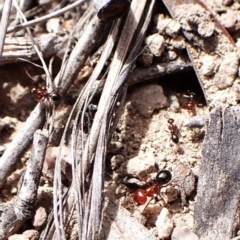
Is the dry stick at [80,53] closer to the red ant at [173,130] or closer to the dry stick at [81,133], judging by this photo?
the dry stick at [81,133]

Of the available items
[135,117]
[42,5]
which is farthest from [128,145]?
[42,5]

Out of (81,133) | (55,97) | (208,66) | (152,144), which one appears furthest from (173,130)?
(55,97)

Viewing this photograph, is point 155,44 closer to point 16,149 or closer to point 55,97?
point 55,97

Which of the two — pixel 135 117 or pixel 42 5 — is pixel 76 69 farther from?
pixel 42 5

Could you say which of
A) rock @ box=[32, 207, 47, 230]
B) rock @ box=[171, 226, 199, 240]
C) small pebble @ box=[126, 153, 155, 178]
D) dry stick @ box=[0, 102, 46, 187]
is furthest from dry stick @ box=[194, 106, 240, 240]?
dry stick @ box=[0, 102, 46, 187]

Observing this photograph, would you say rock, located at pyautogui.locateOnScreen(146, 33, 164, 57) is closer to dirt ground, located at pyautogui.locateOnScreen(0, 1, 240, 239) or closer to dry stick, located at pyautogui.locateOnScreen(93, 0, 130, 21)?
dirt ground, located at pyautogui.locateOnScreen(0, 1, 240, 239)

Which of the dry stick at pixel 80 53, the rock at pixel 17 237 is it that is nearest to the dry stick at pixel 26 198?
the rock at pixel 17 237

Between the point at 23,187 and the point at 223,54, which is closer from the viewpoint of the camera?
the point at 23,187

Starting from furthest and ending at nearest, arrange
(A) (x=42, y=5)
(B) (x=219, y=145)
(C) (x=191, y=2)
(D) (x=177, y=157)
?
1. (A) (x=42, y=5)
2. (C) (x=191, y=2)
3. (D) (x=177, y=157)
4. (B) (x=219, y=145)
